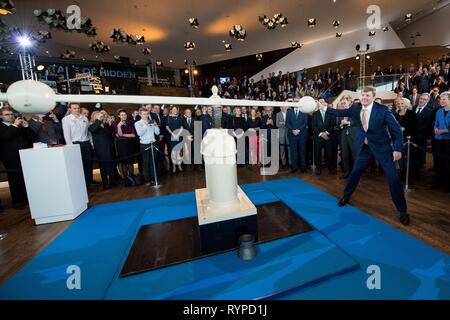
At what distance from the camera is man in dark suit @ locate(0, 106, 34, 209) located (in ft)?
13.7

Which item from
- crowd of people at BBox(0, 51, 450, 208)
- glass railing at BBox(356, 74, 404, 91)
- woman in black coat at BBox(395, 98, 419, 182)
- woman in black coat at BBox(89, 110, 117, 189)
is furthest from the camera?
glass railing at BBox(356, 74, 404, 91)

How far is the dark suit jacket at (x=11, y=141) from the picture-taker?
4.15m

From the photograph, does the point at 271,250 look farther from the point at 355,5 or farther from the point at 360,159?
the point at 355,5

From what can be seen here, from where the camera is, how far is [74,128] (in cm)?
479

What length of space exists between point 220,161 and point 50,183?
291 centimetres

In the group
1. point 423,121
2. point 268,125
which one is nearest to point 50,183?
point 268,125

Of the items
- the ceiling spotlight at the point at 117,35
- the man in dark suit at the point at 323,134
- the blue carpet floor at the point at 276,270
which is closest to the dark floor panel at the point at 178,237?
the blue carpet floor at the point at 276,270

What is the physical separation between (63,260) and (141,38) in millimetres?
10230

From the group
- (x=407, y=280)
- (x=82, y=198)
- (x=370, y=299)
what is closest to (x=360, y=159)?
(x=407, y=280)

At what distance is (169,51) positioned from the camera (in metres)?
16.6

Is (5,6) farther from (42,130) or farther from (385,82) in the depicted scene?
(385,82)

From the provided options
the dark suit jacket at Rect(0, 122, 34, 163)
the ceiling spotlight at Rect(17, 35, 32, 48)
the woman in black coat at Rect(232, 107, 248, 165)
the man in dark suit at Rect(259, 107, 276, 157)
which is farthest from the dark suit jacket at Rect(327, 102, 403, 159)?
the ceiling spotlight at Rect(17, 35, 32, 48)

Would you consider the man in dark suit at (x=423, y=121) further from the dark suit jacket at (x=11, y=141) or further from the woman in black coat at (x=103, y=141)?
the dark suit jacket at (x=11, y=141)

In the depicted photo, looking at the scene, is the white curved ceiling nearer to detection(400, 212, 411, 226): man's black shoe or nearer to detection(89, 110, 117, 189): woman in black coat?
detection(89, 110, 117, 189): woman in black coat
